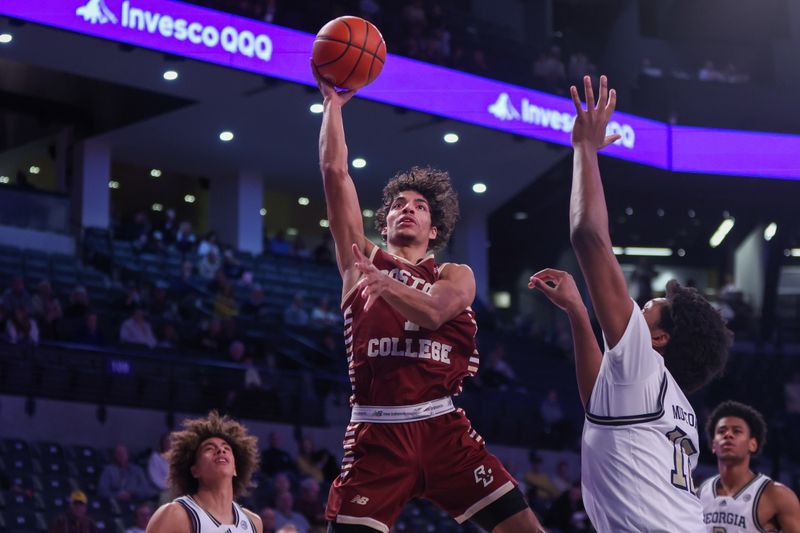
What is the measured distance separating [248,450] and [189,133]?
53.0 ft

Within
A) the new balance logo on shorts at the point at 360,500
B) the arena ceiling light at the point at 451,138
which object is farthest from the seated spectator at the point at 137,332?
the new balance logo on shorts at the point at 360,500

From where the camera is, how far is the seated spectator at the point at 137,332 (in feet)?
51.6

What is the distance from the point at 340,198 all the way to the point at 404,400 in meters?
0.95

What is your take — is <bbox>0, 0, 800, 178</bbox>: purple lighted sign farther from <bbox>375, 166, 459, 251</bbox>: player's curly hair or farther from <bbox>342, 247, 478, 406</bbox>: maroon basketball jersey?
<bbox>342, 247, 478, 406</bbox>: maroon basketball jersey

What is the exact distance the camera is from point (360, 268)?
4.60 metres

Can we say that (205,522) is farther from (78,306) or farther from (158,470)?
(78,306)

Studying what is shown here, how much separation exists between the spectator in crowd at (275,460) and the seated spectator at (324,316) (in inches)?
187

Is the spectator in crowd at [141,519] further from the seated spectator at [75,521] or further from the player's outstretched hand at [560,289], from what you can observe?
the player's outstretched hand at [560,289]

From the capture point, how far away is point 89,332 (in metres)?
15.0

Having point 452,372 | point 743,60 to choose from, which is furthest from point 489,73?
point 452,372

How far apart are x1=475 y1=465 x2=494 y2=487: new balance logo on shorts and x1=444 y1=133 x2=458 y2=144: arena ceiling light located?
682 inches

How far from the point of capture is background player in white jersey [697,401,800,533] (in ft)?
24.5

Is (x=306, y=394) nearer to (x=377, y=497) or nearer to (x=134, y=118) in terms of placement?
(x=134, y=118)

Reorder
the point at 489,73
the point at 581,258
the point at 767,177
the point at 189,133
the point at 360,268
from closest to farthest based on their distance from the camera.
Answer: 1. the point at 581,258
2. the point at 360,268
3. the point at 489,73
4. the point at 189,133
5. the point at 767,177
